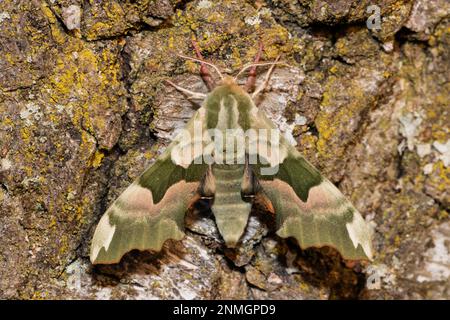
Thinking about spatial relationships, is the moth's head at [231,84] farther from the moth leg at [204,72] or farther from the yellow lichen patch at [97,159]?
the yellow lichen patch at [97,159]

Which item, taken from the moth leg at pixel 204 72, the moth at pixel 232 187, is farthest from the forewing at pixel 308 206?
the moth leg at pixel 204 72

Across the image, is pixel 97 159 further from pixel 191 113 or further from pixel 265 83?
pixel 265 83

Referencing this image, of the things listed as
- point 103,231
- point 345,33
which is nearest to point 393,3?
point 345,33

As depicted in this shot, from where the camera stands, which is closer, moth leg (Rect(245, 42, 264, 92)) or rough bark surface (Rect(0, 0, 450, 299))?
rough bark surface (Rect(0, 0, 450, 299))

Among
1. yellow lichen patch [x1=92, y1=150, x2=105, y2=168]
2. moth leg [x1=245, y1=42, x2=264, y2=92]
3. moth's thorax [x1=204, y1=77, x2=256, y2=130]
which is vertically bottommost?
yellow lichen patch [x1=92, y1=150, x2=105, y2=168]

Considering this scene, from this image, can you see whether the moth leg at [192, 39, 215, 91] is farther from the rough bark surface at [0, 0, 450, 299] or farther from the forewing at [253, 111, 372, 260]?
the forewing at [253, 111, 372, 260]

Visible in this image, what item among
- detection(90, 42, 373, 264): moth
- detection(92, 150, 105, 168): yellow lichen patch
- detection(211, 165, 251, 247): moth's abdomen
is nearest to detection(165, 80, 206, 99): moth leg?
detection(90, 42, 373, 264): moth

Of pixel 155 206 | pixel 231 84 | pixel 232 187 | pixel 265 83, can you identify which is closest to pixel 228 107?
pixel 231 84

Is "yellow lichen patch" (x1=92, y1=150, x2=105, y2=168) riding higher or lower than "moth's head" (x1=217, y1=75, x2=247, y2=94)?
lower
